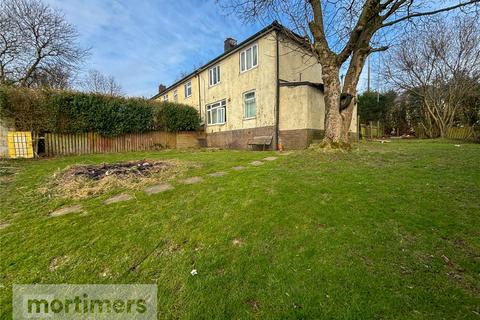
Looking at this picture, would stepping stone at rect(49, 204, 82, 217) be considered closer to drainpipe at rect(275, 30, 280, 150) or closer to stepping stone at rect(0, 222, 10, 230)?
stepping stone at rect(0, 222, 10, 230)

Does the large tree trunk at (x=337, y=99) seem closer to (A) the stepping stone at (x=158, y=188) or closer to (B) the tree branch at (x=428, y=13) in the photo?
(B) the tree branch at (x=428, y=13)

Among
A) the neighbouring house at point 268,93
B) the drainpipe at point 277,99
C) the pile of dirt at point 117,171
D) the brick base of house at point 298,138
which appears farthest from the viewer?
the drainpipe at point 277,99

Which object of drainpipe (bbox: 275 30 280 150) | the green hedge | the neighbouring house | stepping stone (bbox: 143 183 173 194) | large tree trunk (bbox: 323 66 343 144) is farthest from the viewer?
drainpipe (bbox: 275 30 280 150)

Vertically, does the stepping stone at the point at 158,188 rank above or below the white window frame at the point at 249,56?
below

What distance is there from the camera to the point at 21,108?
9.98m

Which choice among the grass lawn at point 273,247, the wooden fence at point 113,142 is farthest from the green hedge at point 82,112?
the grass lawn at point 273,247

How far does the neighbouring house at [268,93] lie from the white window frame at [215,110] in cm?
7

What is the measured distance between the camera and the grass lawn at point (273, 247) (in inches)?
72.5

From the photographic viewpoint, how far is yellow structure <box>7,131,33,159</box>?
9.49m

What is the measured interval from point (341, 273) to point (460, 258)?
51.5 inches

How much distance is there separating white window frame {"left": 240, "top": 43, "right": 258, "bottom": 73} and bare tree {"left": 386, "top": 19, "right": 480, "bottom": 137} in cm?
1190

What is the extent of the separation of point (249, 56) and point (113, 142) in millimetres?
9390

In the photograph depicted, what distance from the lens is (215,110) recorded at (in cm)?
1689

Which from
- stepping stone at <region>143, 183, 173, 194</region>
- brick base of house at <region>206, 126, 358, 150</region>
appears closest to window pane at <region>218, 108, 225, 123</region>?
brick base of house at <region>206, 126, 358, 150</region>
